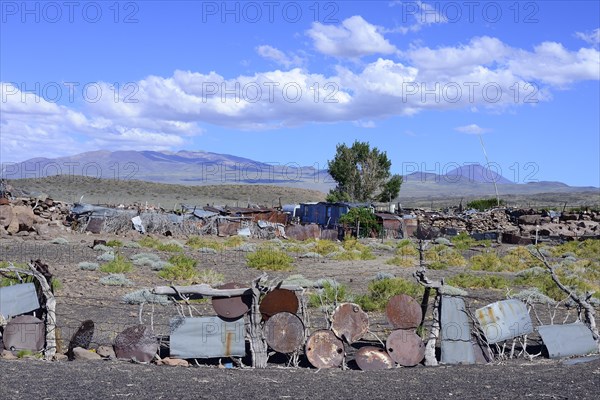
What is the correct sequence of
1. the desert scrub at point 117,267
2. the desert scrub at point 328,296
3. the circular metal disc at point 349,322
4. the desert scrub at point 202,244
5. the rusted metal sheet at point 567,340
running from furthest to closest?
the desert scrub at point 202,244
the desert scrub at point 117,267
the desert scrub at point 328,296
the rusted metal sheet at point 567,340
the circular metal disc at point 349,322

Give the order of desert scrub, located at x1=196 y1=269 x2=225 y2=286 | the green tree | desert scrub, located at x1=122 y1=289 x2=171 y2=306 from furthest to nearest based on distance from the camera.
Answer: the green tree
desert scrub, located at x1=196 y1=269 x2=225 y2=286
desert scrub, located at x1=122 y1=289 x2=171 y2=306

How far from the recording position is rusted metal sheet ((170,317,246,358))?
39.4 ft

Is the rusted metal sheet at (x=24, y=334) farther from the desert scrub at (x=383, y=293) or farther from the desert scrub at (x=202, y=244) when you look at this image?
the desert scrub at (x=202, y=244)

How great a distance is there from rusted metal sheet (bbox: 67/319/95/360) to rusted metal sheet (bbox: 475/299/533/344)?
6105 millimetres

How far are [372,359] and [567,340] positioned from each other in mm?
3531

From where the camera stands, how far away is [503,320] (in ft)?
43.8

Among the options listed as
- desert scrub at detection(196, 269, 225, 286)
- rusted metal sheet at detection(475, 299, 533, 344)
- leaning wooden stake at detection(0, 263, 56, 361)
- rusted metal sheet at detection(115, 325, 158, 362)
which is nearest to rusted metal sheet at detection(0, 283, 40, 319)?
leaning wooden stake at detection(0, 263, 56, 361)

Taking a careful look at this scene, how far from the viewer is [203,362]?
1234cm

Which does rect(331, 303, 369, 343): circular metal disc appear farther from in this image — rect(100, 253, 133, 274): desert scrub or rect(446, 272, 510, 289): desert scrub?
rect(100, 253, 133, 274): desert scrub

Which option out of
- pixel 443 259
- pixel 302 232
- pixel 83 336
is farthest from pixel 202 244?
pixel 83 336

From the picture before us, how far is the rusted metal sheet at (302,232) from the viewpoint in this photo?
142ft

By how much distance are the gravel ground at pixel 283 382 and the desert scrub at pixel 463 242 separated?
27.0 meters

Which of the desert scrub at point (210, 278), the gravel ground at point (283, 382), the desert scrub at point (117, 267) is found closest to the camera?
the gravel ground at point (283, 382)

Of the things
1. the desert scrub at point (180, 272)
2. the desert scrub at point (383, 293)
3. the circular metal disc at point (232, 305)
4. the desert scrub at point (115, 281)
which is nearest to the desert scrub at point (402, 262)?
the desert scrub at point (180, 272)
